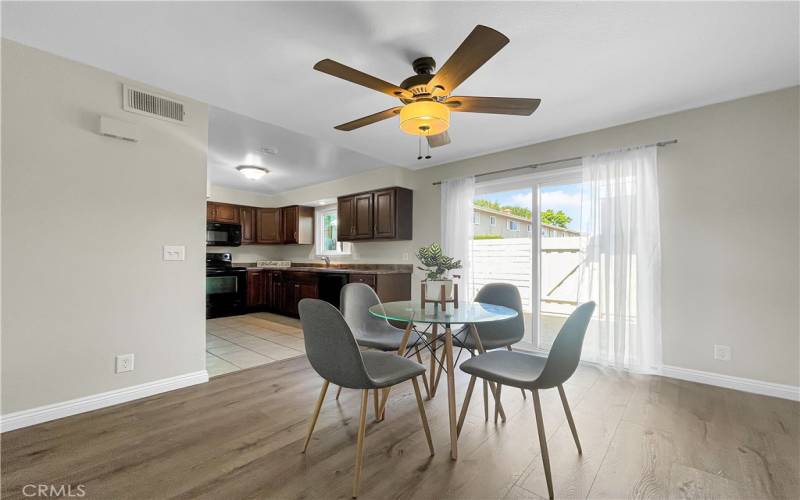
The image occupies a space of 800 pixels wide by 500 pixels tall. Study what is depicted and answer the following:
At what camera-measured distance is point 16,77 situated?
2098 mm

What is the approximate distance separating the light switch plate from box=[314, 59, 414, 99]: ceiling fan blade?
195cm

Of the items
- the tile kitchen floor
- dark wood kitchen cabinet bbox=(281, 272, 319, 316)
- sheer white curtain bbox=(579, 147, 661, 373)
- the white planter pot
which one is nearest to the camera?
the white planter pot

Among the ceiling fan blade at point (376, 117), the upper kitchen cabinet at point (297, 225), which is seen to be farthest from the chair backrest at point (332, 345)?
the upper kitchen cabinet at point (297, 225)

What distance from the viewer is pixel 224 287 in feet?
19.4

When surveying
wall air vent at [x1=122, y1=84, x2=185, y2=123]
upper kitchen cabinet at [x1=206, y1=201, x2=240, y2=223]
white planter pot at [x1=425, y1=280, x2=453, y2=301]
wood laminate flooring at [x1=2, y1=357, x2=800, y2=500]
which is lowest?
wood laminate flooring at [x1=2, y1=357, x2=800, y2=500]

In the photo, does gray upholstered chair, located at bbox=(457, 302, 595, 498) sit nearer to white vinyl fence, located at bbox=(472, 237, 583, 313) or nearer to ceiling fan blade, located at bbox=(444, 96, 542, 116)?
ceiling fan blade, located at bbox=(444, 96, 542, 116)

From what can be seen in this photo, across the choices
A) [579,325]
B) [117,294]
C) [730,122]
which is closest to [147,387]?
[117,294]

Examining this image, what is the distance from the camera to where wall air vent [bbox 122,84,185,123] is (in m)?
2.48

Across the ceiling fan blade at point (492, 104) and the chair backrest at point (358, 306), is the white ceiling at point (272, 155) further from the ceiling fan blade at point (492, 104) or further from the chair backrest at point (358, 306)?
the ceiling fan blade at point (492, 104)

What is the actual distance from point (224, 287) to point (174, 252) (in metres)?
3.47

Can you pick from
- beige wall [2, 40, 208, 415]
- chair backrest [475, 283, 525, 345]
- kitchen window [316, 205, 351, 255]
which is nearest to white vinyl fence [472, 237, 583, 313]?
chair backrest [475, 283, 525, 345]

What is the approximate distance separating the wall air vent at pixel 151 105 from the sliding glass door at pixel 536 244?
3.25m

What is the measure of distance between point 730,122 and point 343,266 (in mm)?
5092

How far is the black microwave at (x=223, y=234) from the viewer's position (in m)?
6.06
